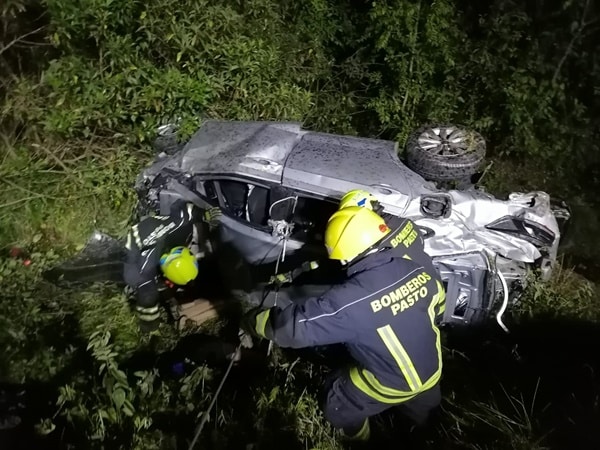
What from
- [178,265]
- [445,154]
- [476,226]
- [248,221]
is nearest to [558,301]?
[476,226]

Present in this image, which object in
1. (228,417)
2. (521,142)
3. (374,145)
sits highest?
(374,145)

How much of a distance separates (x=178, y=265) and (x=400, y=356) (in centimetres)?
190

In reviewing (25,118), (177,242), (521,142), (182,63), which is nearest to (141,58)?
(182,63)

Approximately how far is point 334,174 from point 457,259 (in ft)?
3.41

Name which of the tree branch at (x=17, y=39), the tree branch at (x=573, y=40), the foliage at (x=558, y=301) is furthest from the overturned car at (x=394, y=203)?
the tree branch at (x=573, y=40)

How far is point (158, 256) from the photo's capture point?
4266 millimetres

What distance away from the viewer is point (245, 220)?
407cm

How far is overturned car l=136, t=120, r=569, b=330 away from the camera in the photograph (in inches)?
152

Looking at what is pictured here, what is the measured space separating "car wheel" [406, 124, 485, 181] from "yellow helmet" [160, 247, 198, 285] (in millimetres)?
1823

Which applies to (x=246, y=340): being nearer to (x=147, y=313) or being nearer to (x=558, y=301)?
(x=147, y=313)

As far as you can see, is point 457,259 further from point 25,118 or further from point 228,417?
point 25,118

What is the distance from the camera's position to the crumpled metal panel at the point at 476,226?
383cm

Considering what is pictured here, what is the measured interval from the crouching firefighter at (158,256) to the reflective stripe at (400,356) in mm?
1720

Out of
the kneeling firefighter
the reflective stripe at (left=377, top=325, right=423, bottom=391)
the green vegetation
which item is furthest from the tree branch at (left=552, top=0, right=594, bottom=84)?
the reflective stripe at (left=377, top=325, right=423, bottom=391)
